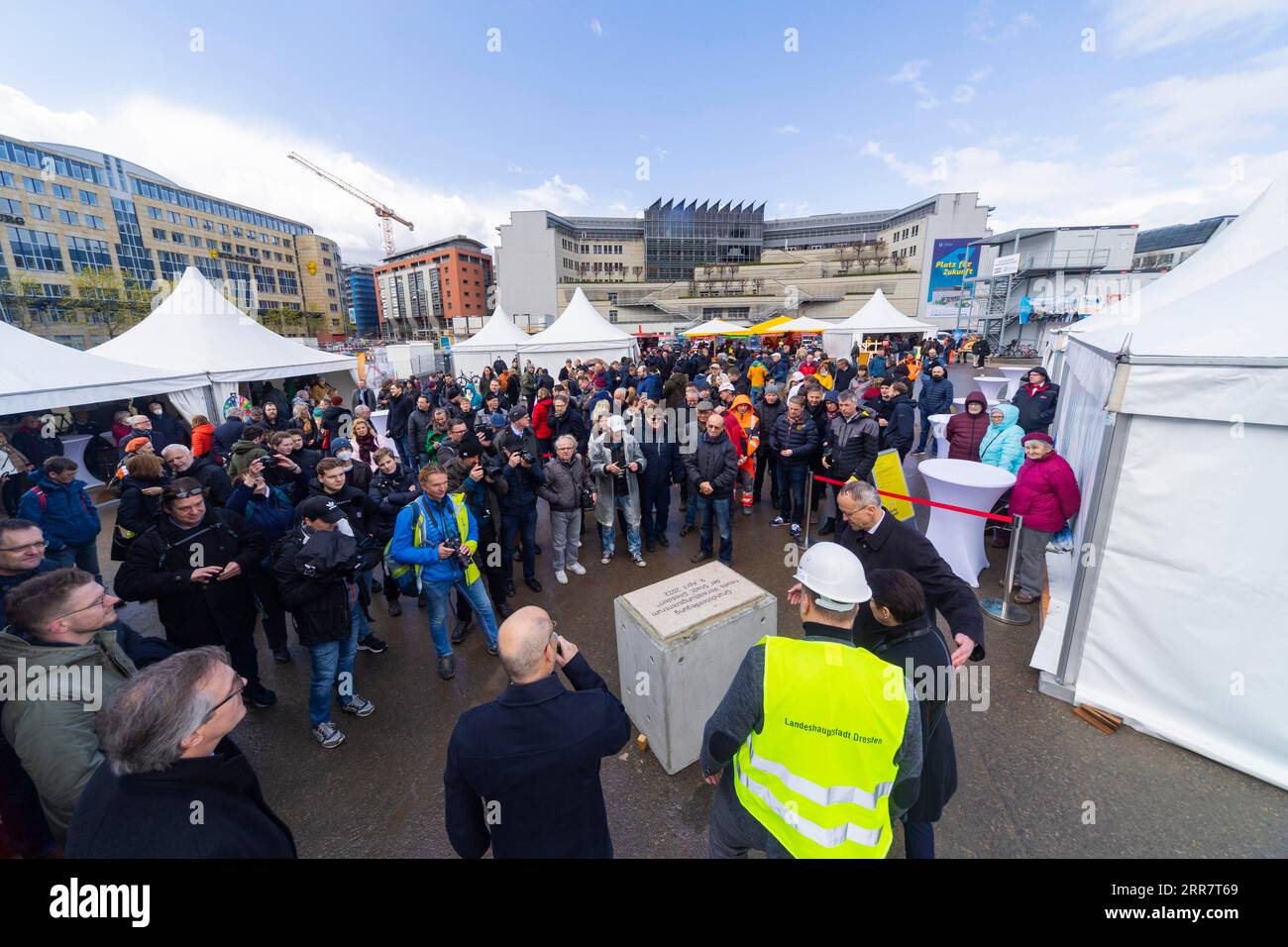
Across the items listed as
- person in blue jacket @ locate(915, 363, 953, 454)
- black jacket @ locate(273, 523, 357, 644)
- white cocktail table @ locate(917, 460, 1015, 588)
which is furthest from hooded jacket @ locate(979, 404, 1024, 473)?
black jacket @ locate(273, 523, 357, 644)

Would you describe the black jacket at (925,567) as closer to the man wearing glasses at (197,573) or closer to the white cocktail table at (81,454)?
the man wearing glasses at (197,573)

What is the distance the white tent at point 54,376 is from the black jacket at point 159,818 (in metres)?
9.63

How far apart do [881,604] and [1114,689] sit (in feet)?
9.41

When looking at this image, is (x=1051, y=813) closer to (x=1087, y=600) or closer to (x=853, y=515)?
(x=1087, y=600)

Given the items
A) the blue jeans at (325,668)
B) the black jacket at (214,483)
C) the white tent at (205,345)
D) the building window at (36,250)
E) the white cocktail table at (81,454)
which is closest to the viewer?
the blue jeans at (325,668)

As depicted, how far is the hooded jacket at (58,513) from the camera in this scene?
4680mm

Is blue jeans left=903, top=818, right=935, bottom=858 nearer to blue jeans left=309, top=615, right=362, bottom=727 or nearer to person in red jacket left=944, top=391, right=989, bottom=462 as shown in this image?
blue jeans left=309, top=615, right=362, bottom=727

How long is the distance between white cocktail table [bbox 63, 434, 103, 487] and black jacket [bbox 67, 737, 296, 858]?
1298cm

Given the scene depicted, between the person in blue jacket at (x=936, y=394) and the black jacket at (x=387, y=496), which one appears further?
the person in blue jacket at (x=936, y=394)

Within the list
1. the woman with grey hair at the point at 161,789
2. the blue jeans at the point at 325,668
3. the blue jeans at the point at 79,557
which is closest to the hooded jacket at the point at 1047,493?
the woman with grey hair at the point at 161,789

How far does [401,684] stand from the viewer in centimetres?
427

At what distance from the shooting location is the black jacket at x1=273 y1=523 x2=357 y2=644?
10.9 feet

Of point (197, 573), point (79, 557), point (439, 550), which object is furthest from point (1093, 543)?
point (79, 557)

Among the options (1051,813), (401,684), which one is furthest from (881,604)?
(401,684)
